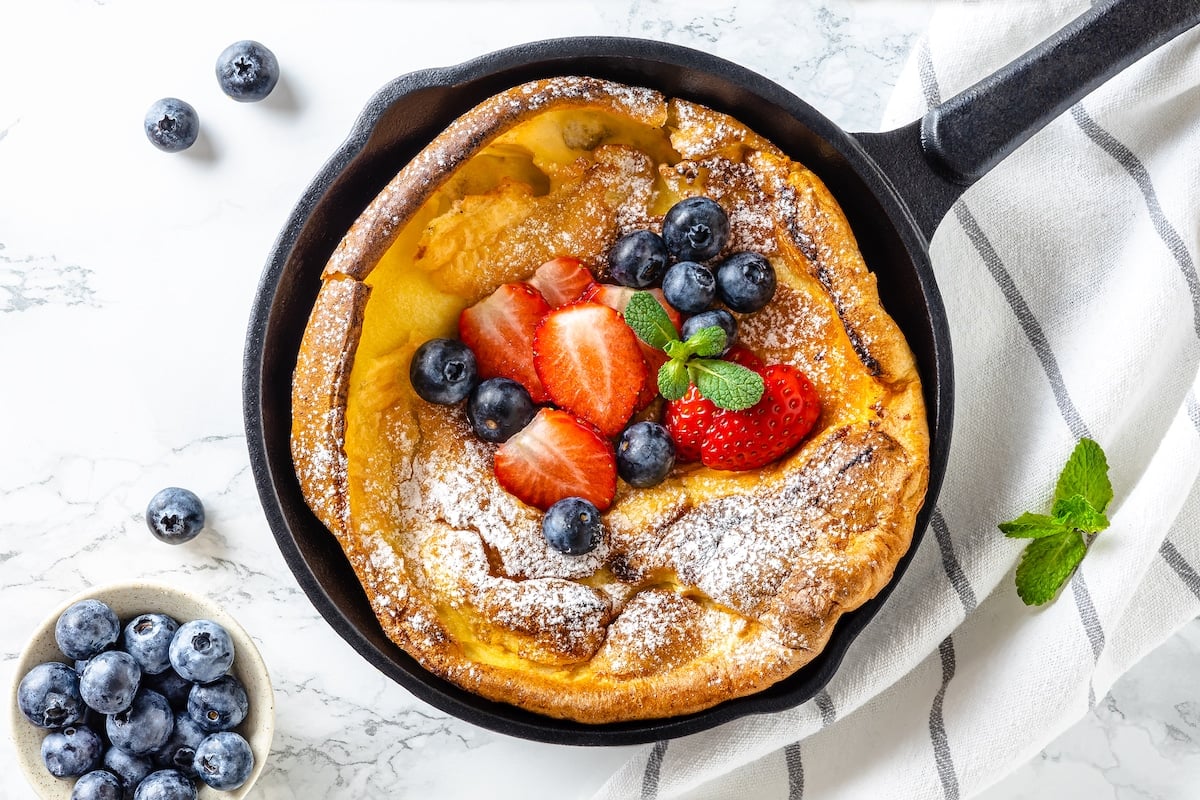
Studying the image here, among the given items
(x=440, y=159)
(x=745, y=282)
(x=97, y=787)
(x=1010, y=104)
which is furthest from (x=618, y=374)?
(x=97, y=787)

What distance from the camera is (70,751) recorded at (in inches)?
83.4

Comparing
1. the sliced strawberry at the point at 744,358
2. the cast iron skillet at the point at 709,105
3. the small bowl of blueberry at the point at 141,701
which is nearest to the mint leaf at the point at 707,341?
the sliced strawberry at the point at 744,358

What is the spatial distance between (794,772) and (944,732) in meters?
0.33

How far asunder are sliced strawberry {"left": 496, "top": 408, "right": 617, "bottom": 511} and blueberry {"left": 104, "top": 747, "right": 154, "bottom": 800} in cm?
92

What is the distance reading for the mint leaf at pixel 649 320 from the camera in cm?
193

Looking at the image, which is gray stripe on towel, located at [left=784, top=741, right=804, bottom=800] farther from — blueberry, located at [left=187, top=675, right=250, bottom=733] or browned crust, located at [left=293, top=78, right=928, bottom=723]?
blueberry, located at [left=187, top=675, right=250, bottom=733]

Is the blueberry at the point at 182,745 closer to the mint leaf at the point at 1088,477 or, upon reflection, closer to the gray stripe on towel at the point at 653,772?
the gray stripe on towel at the point at 653,772

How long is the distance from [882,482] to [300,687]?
4.28 feet

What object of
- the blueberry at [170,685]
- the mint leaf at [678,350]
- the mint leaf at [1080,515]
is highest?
the mint leaf at [678,350]

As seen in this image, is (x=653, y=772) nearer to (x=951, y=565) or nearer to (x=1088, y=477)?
(x=951, y=565)

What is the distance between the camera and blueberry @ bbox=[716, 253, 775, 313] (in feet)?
6.41

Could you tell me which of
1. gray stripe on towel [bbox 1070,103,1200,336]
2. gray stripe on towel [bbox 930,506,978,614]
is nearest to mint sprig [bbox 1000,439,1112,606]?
gray stripe on towel [bbox 930,506,978,614]

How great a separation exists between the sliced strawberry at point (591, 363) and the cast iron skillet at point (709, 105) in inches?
16.5

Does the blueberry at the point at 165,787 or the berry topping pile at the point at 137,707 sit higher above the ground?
the berry topping pile at the point at 137,707
